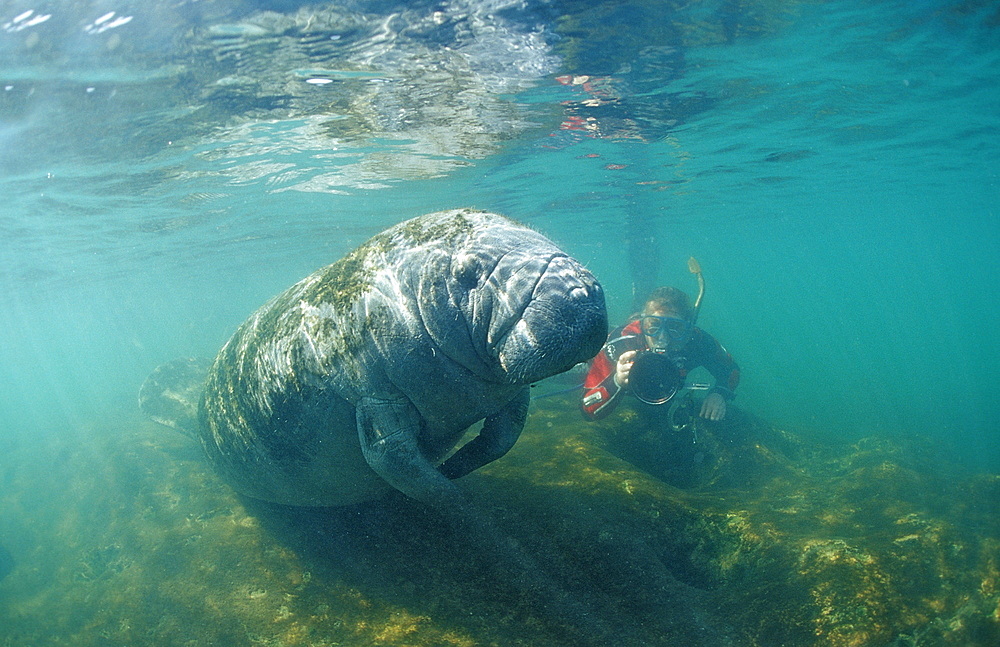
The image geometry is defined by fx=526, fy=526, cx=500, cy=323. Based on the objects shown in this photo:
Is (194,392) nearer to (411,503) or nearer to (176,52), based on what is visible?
(176,52)

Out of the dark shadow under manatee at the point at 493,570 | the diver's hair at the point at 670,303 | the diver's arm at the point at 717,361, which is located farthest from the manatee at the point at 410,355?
the diver's hair at the point at 670,303

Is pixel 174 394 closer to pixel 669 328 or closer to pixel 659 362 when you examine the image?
pixel 659 362

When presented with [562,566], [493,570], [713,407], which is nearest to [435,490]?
[493,570]

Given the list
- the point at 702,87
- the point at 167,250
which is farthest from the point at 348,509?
the point at 167,250

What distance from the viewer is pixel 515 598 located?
294 centimetres

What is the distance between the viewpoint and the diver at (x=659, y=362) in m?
6.29

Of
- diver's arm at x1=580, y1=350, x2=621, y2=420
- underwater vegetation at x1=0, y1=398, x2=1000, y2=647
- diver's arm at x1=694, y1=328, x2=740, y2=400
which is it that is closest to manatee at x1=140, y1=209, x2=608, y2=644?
underwater vegetation at x1=0, y1=398, x2=1000, y2=647

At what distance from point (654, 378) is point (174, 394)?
791cm

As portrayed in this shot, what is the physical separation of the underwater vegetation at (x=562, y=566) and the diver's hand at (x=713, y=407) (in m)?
1.24

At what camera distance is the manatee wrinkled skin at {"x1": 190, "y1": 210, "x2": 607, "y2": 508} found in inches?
95.0

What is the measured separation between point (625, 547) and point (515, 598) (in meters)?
0.78

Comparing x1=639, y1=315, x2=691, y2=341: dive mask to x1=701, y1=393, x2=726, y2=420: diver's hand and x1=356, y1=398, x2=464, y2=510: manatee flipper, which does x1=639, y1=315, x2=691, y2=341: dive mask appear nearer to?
x1=701, y1=393, x2=726, y2=420: diver's hand

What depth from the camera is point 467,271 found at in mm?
2635

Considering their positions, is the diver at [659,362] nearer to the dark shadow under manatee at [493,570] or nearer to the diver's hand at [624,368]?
the diver's hand at [624,368]
